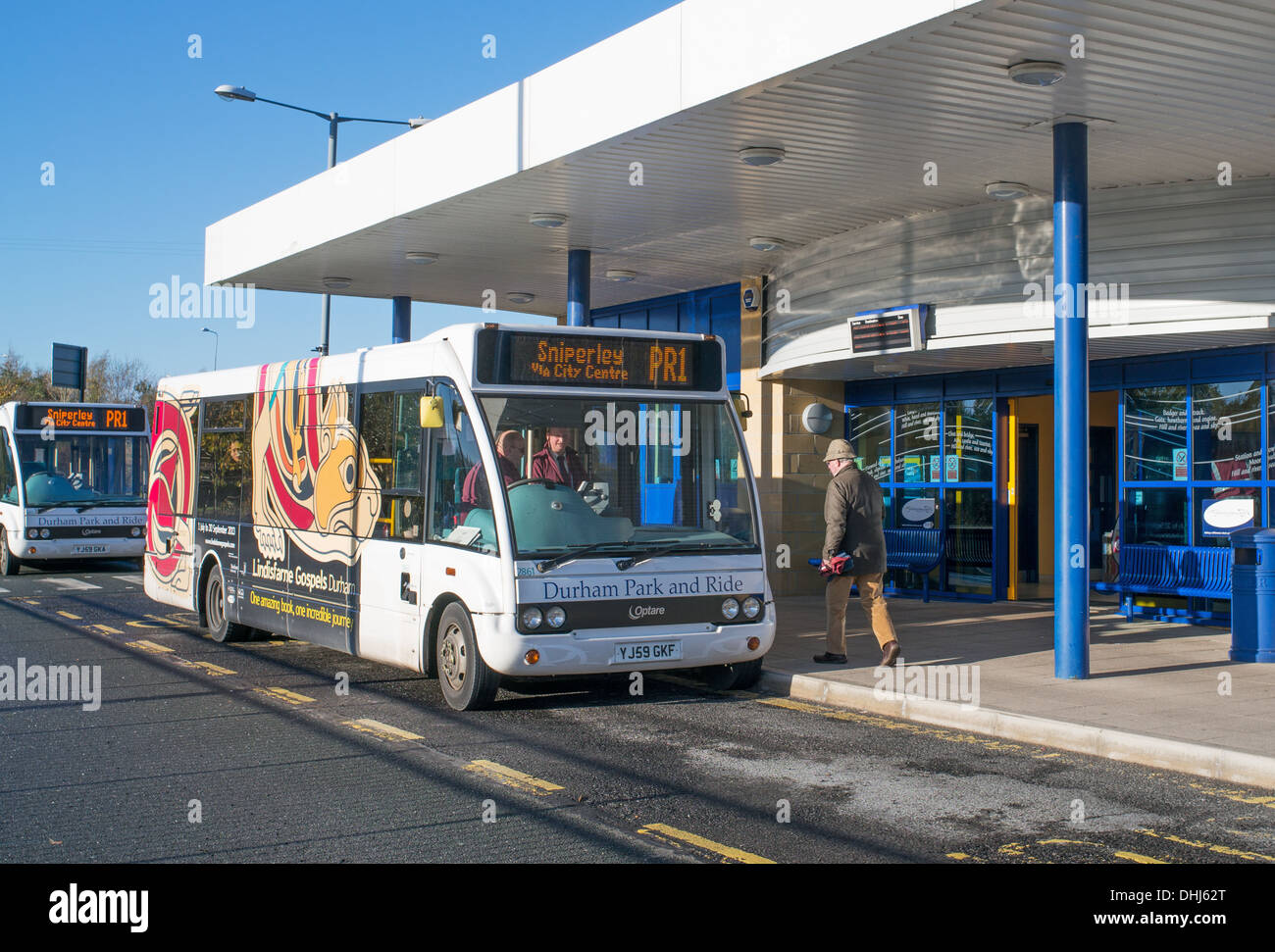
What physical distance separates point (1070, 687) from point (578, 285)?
8.45 m

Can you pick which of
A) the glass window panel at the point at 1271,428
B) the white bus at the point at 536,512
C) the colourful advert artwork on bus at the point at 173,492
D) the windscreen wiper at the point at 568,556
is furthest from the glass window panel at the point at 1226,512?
the colourful advert artwork on bus at the point at 173,492

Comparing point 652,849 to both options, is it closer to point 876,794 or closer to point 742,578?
point 876,794

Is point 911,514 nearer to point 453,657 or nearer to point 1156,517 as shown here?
point 1156,517

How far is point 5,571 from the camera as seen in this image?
21.2 m

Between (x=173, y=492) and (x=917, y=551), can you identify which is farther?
(x=917, y=551)

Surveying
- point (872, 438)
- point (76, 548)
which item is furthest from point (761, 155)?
point (76, 548)

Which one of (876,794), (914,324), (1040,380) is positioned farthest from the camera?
(1040,380)

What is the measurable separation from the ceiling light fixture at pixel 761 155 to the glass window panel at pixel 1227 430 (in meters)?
5.23

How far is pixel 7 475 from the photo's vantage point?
69.7 ft

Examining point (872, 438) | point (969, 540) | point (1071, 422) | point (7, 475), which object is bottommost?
point (969, 540)

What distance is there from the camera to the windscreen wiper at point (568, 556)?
8508 mm

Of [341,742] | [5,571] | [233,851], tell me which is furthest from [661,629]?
[5,571]

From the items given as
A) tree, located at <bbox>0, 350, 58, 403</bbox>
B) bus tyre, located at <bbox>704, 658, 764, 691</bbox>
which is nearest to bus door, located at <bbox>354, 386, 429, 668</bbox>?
bus tyre, located at <bbox>704, 658, 764, 691</bbox>

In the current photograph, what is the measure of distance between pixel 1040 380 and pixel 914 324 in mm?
2389
